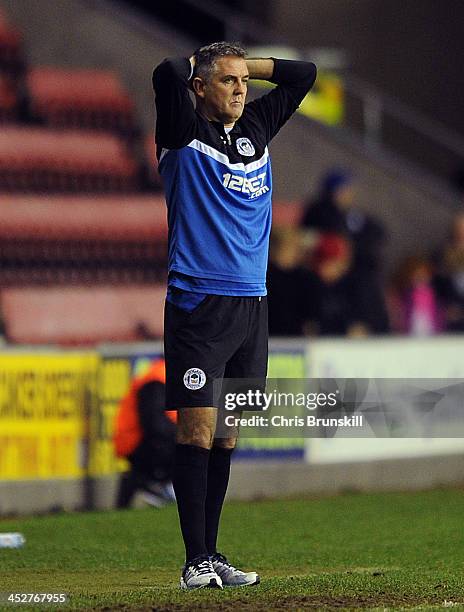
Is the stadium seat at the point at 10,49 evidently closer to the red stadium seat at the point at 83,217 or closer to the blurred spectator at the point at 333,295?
the red stadium seat at the point at 83,217

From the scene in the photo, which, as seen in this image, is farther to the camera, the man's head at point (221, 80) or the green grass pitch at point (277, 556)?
the man's head at point (221, 80)

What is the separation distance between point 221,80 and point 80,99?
10326 mm

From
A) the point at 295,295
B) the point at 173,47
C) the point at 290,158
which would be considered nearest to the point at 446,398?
the point at 295,295

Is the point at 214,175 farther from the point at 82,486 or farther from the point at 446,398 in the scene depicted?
the point at 446,398

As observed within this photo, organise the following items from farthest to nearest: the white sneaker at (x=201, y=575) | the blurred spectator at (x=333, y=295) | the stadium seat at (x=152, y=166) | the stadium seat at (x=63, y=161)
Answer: the stadium seat at (x=152, y=166), the stadium seat at (x=63, y=161), the blurred spectator at (x=333, y=295), the white sneaker at (x=201, y=575)

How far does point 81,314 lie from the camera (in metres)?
13.8

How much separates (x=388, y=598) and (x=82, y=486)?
5.01 metres

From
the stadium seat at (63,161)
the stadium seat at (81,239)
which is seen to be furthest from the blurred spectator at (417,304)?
the stadium seat at (63,161)

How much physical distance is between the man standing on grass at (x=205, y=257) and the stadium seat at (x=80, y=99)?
10007 mm

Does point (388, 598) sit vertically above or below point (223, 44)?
below

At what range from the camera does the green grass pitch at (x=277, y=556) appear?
5512 mm

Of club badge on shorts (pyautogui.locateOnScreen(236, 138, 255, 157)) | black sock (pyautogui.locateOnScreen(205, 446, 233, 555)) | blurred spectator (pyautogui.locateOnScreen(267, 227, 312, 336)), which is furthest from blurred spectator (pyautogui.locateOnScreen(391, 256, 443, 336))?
club badge on shorts (pyautogui.locateOnScreen(236, 138, 255, 157))

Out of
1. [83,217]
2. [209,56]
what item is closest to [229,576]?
[209,56]

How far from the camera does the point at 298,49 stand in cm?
1827
